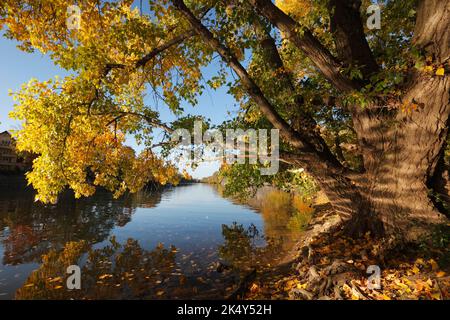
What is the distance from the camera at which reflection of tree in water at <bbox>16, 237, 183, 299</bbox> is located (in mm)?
7883

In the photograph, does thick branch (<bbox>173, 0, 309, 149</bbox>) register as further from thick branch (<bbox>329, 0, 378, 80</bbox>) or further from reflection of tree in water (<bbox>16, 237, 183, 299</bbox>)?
reflection of tree in water (<bbox>16, 237, 183, 299</bbox>)

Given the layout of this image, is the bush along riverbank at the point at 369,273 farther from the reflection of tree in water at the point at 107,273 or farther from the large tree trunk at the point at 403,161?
the reflection of tree in water at the point at 107,273

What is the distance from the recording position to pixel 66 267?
33.4 feet

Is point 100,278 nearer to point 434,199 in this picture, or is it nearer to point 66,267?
point 66,267

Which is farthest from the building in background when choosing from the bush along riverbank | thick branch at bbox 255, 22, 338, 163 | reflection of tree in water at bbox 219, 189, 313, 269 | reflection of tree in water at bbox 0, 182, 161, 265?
the bush along riverbank

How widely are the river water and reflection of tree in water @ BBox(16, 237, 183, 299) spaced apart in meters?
0.03

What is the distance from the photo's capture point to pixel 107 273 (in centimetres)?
945

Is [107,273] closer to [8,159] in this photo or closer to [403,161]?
[403,161]

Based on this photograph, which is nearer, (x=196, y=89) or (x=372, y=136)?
(x=372, y=136)

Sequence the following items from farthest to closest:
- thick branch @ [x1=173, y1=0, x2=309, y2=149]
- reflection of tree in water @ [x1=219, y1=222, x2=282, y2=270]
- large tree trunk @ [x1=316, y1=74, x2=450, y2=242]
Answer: reflection of tree in water @ [x1=219, y1=222, x2=282, y2=270]
thick branch @ [x1=173, y1=0, x2=309, y2=149]
large tree trunk @ [x1=316, y1=74, x2=450, y2=242]

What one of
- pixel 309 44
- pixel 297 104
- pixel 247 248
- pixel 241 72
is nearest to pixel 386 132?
pixel 297 104

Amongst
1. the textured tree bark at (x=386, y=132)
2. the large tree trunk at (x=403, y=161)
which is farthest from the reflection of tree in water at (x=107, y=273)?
the large tree trunk at (x=403, y=161)
